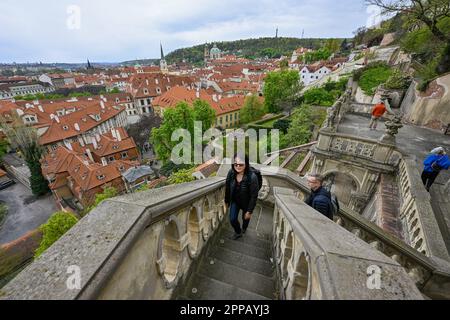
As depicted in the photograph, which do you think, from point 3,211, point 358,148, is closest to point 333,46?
point 358,148

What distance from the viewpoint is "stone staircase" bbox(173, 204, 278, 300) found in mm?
2588

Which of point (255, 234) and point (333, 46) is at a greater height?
point (333, 46)

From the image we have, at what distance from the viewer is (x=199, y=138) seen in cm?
2572

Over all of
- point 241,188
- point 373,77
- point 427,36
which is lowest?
point 241,188

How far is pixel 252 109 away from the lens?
37188mm

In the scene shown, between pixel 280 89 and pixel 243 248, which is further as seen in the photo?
pixel 280 89

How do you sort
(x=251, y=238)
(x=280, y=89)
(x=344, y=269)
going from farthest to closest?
(x=280, y=89) < (x=251, y=238) < (x=344, y=269)

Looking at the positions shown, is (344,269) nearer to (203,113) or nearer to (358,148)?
(358,148)

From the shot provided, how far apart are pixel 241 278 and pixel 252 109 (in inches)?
1429

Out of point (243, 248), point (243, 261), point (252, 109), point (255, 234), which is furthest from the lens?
point (252, 109)

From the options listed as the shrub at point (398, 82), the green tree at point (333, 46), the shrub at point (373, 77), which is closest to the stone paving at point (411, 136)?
the shrub at point (398, 82)
